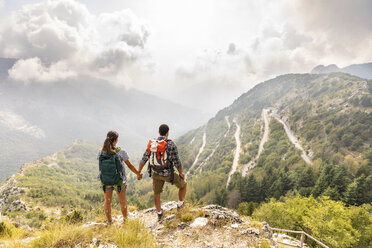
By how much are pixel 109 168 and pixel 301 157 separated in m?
127

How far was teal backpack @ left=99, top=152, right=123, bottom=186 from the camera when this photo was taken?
5.20 metres

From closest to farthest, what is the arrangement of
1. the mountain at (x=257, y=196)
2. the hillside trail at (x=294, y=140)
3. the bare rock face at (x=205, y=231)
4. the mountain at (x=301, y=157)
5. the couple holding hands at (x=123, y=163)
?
the couple holding hands at (x=123, y=163)
the bare rock face at (x=205, y=231)
the mountain at (x=257, y=196)
the mountain at (x=301, y=157)
the hillside trail at (x=294, y=140)

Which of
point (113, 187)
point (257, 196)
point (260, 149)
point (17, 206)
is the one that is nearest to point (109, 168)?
point (113, 187)

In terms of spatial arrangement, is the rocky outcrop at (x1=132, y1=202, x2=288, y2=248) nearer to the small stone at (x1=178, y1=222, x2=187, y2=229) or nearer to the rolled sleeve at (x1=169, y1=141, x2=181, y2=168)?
the small stone at (x1=178, y1=222, x2=187, y2=229)

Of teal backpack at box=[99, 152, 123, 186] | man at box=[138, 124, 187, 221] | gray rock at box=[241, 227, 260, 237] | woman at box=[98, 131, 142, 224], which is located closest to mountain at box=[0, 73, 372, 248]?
gray rock at box=[241, 227, 260, 237]

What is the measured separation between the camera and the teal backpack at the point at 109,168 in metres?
5.20

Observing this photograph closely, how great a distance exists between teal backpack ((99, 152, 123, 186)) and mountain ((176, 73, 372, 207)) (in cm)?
3260

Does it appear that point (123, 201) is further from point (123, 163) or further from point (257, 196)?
point (257, 196)

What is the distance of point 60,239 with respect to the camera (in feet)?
14.1

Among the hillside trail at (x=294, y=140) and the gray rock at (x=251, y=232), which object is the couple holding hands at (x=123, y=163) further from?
the hillside trail at (x=294, y=140)

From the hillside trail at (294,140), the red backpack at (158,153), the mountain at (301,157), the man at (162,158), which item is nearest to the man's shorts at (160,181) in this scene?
the man at (162,158)

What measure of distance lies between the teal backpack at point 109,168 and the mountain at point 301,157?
107 feet

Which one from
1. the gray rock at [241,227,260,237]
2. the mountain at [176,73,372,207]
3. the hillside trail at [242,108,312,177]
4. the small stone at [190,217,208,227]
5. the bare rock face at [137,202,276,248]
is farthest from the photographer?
the hillside trail at [242,108,312,177]

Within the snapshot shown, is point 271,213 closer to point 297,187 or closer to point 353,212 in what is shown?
point 353,212
